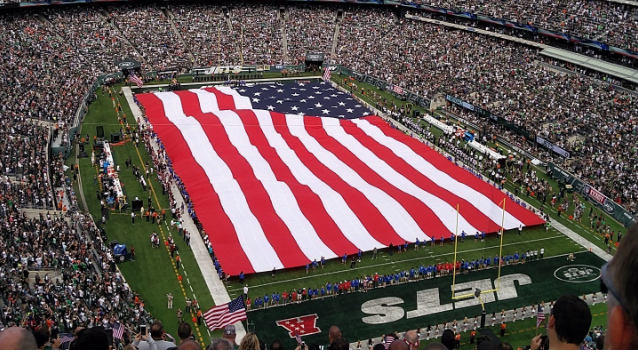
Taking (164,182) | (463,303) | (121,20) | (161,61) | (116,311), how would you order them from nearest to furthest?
(116,311) → (463,303) → (164,182) → (161,61) → (121,20)

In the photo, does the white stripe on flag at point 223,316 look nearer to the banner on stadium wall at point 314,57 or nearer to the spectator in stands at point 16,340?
the spectator in stands at point 16,340

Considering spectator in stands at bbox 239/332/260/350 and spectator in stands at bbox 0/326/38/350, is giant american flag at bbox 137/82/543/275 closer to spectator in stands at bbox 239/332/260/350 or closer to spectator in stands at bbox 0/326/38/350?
spectator in stands at bbox 239/332/260/350

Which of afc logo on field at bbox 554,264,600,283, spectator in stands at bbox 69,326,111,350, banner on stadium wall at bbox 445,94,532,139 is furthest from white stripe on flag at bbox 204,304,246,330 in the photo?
banner on stadium wall at bbox 445,94,532,139

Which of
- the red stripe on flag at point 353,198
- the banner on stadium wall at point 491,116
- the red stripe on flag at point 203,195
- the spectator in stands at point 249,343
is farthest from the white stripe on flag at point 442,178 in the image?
the spectator in stands at point 249,343

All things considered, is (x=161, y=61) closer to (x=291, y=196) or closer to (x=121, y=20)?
(x=121, y=20)

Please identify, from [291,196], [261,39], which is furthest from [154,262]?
[261,39]

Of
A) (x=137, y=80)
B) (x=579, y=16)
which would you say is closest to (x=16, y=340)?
(x=137, y=80)

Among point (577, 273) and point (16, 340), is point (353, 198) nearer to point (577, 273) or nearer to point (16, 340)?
point (577, 273)
